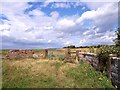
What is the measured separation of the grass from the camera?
13.3 metres

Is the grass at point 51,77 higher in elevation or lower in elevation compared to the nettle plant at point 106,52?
lower

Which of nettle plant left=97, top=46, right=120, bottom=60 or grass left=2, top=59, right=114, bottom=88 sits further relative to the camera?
nettle plant left=97, top=46, right=120, bottom=60

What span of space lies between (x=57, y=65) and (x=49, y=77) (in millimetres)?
4082

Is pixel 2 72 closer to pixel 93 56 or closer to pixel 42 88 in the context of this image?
pixel 42 88

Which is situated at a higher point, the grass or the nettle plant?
the nettle plant

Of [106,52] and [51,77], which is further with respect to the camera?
[106,52]

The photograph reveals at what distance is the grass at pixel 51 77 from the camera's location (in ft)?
43.6

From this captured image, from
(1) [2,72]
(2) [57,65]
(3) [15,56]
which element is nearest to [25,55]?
(3) [15,56]

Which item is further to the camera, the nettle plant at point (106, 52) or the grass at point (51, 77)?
the nettle plant at point (106, 52)

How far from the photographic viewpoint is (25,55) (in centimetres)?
2733

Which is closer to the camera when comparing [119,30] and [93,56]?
[93,56]

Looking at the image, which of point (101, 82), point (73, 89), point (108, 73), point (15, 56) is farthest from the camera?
point (15, 56)

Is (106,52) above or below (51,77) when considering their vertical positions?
above

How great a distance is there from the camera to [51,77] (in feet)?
48.8
